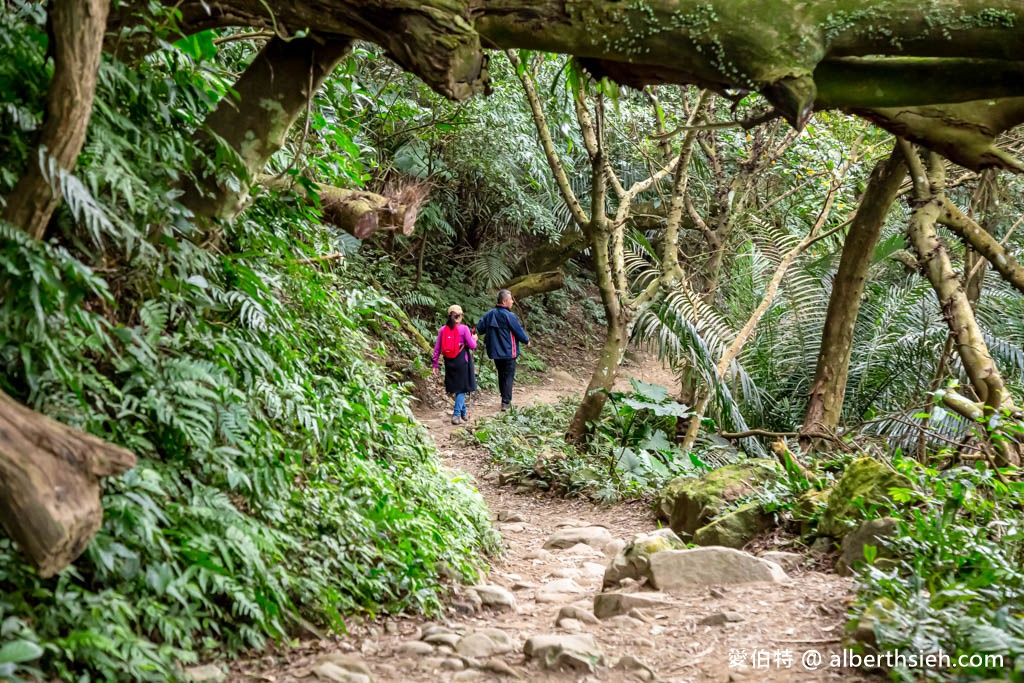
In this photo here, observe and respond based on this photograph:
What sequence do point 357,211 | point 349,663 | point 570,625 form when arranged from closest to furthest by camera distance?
point 349,663, point 570,625, point 357,211

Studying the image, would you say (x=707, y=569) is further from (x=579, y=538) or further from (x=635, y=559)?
(x=579, y=538)

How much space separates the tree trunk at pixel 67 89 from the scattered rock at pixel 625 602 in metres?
3.38

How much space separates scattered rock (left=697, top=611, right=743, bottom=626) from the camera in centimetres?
434

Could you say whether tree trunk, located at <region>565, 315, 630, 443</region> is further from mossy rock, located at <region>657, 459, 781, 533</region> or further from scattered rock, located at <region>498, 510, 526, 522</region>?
mossy rock, located at <region>657, 459, 781, 533</region>

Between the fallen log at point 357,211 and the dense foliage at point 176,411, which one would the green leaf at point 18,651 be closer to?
the dense foliage at point 176,411

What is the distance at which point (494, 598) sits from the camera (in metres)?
5.02

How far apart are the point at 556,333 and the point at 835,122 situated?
28.5ft

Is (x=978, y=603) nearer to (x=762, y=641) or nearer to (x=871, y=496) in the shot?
(x=762, y=641)

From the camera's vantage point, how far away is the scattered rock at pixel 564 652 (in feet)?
12.6

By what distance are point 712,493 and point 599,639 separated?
2.70 m

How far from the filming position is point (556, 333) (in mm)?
19688

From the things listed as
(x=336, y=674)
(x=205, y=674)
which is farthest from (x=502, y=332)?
(x=205, y=674)

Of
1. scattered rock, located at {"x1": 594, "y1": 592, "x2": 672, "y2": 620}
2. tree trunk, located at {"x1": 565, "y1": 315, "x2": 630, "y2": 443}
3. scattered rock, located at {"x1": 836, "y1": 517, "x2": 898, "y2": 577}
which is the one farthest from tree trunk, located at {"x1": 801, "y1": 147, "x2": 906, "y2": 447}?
scattered rock, located at {"x1": 594, "y1": 592, "x2": 672, "y2": 620}

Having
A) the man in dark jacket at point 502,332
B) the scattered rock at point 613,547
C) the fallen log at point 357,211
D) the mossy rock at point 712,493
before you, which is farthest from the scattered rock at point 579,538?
the man in dark jacket at point 502,332
